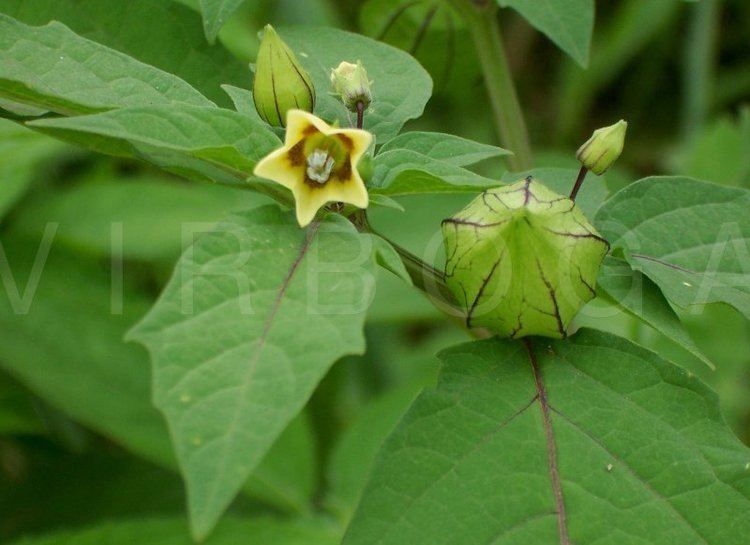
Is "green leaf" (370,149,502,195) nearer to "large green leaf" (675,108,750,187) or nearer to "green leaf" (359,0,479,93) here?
"green leaf" (359,0,479,93)

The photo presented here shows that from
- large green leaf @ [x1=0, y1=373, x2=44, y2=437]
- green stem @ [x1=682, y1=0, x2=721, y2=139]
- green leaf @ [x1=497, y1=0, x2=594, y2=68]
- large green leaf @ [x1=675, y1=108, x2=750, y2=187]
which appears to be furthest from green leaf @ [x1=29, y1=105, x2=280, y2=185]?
green stem @ [x1=682, y1=0, x2=721, y2=139]

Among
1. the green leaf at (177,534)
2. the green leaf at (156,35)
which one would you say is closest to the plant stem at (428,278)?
the green leaf at (156,35)

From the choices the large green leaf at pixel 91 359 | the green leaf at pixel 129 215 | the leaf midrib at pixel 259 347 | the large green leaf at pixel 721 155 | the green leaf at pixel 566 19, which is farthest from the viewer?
the large green leaf at pixel 721 155

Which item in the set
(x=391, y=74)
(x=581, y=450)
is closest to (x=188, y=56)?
(x=391, y=74)

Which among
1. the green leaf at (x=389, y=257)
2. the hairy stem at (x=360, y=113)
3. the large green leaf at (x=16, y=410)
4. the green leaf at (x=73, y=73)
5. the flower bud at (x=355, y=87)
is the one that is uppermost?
the flower bud at (x=355, y=87)

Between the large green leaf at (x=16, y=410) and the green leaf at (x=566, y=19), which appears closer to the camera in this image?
the green leaf at (x=566, y=19)

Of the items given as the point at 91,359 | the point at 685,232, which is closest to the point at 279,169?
the point at 685,232

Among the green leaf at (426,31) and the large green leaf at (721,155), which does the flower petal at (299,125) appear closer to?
the green leaf at (426,31)

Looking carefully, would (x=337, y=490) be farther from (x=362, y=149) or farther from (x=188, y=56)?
(x=362, y=149)
